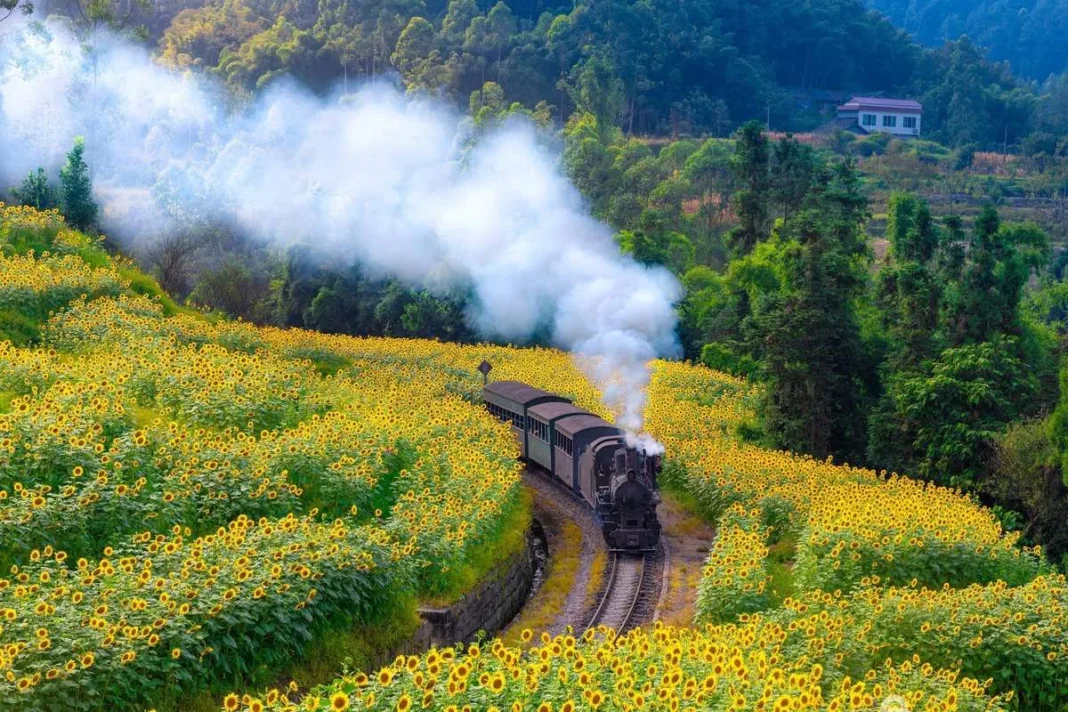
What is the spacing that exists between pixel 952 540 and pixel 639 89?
77.1m

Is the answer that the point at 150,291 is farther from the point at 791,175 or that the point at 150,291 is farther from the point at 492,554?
the point at 791,175

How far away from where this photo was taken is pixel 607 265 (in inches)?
1528

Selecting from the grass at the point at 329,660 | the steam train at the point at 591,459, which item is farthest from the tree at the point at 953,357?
the grass at the point at 329,660

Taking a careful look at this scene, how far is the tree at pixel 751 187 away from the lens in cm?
5038

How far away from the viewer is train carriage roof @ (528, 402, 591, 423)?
29688 millimetres

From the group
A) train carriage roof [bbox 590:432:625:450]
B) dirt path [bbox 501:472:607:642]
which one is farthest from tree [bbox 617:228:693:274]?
train carriage roof [bbox 590:432:625:450]

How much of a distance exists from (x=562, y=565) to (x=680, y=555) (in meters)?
Result: 2.50

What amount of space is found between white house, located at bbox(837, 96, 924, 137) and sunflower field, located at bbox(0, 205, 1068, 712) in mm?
81299

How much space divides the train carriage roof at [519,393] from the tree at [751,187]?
65.5 ft

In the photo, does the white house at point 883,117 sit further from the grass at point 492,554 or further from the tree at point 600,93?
the grass at point 492,554

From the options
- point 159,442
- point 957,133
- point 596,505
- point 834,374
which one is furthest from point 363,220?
point 957,133

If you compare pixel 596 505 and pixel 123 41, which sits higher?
pixel 123 41

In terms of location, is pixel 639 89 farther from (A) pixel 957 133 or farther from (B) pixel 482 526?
(B) pixel 482 526

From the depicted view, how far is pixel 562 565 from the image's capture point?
82.0ft
